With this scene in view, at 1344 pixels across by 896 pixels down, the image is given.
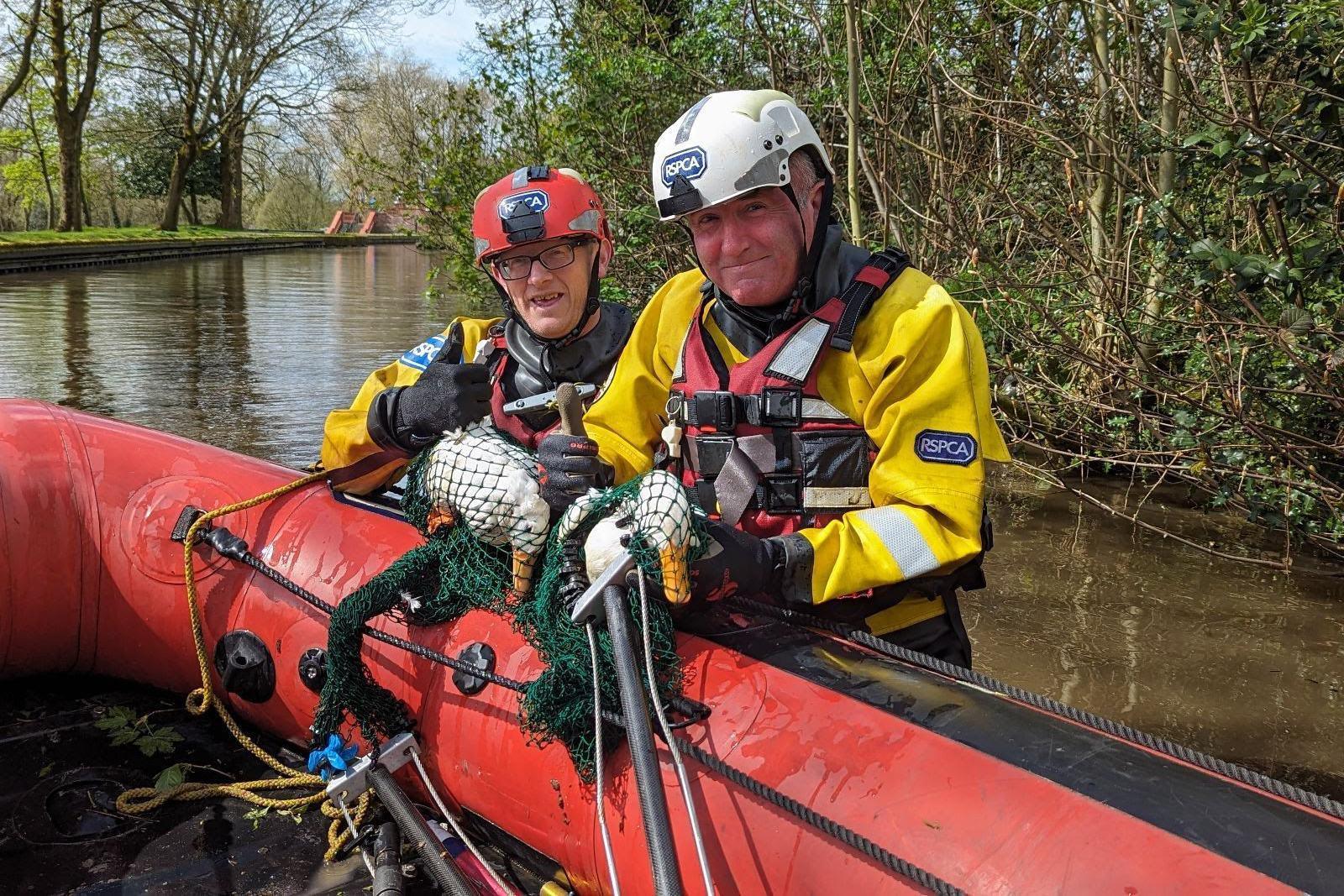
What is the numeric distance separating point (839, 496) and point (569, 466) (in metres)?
0.63

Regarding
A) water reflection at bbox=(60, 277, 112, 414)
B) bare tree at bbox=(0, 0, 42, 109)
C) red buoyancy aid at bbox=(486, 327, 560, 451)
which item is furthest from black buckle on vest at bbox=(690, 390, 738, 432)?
bare tree at bbox=(0, 0, 42, 109)

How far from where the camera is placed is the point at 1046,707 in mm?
2090

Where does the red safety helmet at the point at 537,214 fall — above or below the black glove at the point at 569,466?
above

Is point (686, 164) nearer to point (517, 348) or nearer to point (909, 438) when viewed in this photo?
point (909, 438)

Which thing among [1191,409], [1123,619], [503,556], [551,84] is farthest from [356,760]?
[551,84]

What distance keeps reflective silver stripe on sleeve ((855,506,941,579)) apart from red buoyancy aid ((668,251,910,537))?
7.7 inches

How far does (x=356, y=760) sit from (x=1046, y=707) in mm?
1693

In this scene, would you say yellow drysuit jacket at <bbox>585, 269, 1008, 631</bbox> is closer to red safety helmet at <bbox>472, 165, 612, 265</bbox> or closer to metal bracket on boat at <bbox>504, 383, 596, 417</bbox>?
metal bracket on boat at <bbox>504, 383, 596, 417</bbox>

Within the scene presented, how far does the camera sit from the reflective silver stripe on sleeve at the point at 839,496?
98.4 inches

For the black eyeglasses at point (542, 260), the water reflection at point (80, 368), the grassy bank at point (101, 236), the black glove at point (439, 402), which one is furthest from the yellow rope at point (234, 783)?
the grassy bank at point (101, 236)

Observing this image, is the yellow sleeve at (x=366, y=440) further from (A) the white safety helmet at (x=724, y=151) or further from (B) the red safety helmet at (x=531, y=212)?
(A) the white safety helmet at (x=724, y=151)

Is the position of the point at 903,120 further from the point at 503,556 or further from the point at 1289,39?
the point at 503,556

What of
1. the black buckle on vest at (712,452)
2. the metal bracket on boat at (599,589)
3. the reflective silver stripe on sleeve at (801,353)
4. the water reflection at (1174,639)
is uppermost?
the reflective silver stripe on sleeve at (801,353)

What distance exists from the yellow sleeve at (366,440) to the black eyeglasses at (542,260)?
0.25 metres
